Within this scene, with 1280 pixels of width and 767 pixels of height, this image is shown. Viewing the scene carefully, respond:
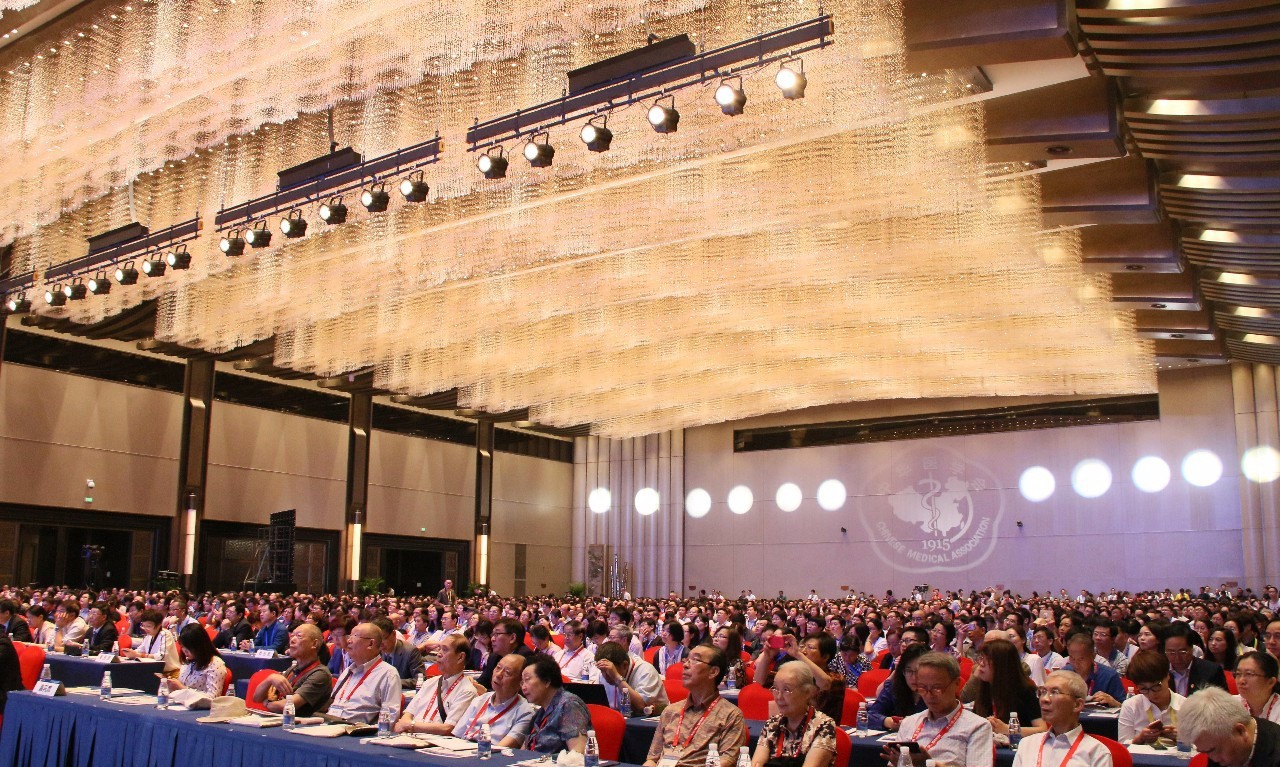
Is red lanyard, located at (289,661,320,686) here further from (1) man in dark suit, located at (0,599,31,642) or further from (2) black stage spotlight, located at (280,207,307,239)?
(2) black stage spotlight, located at (280,207,307,239)

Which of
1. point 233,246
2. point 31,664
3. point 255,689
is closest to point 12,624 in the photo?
point 31,664

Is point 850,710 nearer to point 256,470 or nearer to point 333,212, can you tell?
point 333,212

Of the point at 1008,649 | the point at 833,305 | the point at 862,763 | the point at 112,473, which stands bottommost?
the point at 862,763

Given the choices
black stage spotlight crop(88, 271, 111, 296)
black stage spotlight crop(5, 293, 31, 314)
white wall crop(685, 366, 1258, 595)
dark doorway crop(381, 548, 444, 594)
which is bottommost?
dark doorway crop(381, 548, 444, 594)

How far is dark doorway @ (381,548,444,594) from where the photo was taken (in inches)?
1027

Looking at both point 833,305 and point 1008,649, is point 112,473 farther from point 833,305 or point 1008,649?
point 1008,649

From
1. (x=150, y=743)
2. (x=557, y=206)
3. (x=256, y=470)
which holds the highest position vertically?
(x=557, y=206)

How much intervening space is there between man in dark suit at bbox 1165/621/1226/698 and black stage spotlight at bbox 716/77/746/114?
15.7 ft

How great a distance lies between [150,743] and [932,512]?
2195 cm

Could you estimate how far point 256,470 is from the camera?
23203mm

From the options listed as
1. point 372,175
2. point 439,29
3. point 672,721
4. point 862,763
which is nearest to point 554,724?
point 672,721

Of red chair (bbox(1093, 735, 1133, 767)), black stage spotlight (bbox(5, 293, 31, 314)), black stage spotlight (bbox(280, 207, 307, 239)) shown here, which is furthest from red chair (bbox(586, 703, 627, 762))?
black stage spotlight (bbox(5, 293, 31, 314))

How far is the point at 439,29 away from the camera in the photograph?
8555 millimetres

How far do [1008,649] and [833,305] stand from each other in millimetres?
10756
